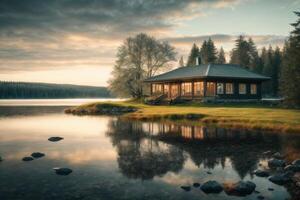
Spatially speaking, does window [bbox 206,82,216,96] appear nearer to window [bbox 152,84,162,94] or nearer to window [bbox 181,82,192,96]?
window [bbox 181,82,192,96]

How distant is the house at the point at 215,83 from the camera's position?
158 feet

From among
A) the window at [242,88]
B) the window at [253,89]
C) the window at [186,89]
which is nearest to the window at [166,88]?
the window at [186,89]

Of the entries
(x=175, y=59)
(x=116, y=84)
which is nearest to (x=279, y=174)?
(x=116, y=84)

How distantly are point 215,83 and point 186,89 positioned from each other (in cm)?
651

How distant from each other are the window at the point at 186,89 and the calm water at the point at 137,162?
25.2 meters

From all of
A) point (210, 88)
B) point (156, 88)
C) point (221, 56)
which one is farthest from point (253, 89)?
point (221, 56)

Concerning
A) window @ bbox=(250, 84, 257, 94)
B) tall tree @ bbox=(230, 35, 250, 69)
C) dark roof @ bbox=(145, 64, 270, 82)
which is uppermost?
tall tree @ bbox=(230, 35, 250, 69)

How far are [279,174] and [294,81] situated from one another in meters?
24.1

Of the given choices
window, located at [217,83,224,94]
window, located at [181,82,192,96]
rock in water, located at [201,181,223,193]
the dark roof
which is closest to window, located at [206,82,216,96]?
window, located at [217,83,224,94]

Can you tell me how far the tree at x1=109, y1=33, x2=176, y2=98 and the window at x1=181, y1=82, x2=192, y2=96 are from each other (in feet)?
50.1

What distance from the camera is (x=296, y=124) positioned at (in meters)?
26.1

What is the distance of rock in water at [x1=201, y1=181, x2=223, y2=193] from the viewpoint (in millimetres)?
11477

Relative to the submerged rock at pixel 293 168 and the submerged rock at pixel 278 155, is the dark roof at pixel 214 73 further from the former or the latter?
the submerged rock at pixel 293 168

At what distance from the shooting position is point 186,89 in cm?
5312
